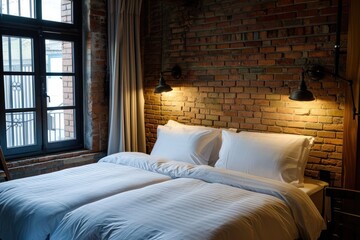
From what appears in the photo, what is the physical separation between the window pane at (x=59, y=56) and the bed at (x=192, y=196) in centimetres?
109

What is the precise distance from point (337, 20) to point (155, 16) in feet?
6.72

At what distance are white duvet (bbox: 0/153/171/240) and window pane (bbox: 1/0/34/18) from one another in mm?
1527

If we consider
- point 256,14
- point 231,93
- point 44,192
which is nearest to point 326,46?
point 256,14

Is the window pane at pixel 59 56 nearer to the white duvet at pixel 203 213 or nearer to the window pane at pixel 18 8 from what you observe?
the window pane at pixel 18 8

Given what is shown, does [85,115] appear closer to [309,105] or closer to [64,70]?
[64,70]

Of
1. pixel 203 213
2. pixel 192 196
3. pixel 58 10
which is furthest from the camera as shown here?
pixel 58 10

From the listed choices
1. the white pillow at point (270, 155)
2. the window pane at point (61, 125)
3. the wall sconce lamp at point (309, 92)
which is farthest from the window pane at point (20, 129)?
the wall sconce lamp at point (309, 92)

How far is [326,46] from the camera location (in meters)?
2.84

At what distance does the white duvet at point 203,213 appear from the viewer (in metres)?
1.87

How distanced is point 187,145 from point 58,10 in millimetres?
1887

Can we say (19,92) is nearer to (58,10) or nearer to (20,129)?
(20,129)

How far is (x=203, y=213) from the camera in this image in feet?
6.73

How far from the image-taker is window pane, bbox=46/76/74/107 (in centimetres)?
356

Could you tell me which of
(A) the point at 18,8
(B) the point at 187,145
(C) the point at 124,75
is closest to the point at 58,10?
(A) the point at 18,8
